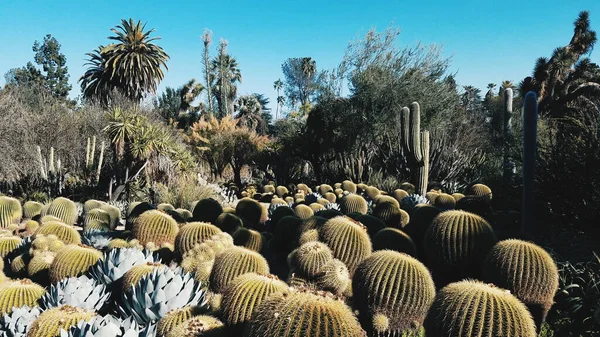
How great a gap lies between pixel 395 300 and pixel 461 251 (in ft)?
5.28

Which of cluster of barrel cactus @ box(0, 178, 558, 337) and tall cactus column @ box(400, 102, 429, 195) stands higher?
tall cactus column @ box(400, 102, 429, 195)

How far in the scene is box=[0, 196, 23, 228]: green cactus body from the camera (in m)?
8.65

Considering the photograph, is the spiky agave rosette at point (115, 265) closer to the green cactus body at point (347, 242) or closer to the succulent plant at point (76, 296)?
the succulent plant at point (76, 296)

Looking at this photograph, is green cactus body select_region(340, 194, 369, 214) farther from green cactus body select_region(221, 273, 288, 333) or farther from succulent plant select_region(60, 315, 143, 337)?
succulent plant select_region(60, 315, 143, 337)

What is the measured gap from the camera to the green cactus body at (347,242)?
495 centimetres

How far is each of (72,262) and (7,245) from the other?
2.08 meters

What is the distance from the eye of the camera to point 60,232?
6.41 meters

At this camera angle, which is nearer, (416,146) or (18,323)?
(18,323)

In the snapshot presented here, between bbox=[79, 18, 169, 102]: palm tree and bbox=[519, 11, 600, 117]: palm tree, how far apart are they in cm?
2442

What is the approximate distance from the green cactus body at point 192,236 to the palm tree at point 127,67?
24.8m

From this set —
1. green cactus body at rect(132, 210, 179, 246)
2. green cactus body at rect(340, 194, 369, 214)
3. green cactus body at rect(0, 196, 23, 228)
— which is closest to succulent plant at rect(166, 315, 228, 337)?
green cactus body at rect(132, 210, 179, 246)

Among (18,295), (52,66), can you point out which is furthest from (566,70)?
(52,66)

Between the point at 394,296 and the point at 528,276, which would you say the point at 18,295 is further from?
the point at 528,276

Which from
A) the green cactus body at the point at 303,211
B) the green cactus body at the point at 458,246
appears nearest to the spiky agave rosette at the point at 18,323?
the green cactus body at the point at 458,246
